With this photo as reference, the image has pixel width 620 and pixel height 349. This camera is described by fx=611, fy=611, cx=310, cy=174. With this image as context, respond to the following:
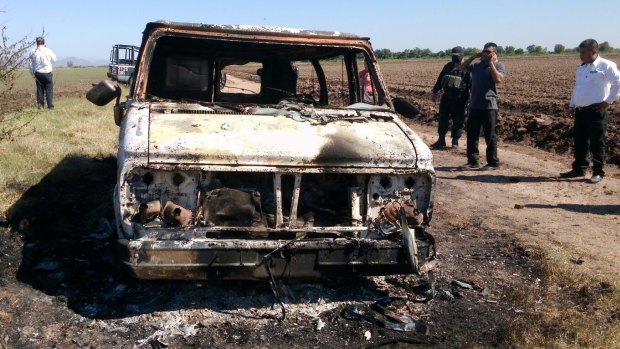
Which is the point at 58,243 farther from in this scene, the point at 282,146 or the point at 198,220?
the point at 282,146

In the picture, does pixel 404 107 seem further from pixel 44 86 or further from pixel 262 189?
pixel 44 86

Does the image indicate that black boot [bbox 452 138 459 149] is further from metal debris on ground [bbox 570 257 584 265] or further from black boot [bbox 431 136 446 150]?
metal debris on ground [bbox 570 257 584 265]

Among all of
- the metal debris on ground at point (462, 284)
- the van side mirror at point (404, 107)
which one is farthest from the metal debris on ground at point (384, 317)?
the van side mirror at point (404, 107)

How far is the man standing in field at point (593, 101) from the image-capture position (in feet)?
26.4

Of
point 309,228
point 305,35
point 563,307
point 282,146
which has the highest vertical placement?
point 305,35

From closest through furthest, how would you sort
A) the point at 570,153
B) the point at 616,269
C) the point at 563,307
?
the point at 563,307
the point at 616,269
the point at 570,153

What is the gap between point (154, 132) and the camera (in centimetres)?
394

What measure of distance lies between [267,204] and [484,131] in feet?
19.3

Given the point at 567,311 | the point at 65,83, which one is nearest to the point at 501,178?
the point at 567,311

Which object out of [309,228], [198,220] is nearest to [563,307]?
[309,228]

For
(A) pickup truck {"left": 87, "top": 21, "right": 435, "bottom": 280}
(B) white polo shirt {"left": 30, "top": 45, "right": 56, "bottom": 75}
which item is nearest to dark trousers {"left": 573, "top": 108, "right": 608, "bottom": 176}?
(A) pickup truck {"left": 87, "top": 21, "right": 435, "bottom": 280}

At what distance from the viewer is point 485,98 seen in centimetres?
891

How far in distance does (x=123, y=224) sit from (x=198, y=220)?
456mm

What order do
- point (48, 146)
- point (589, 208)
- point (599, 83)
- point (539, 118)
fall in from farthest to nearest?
point (539, 118) → point (48, 146) → point (599, 83) → point (589, 208)
